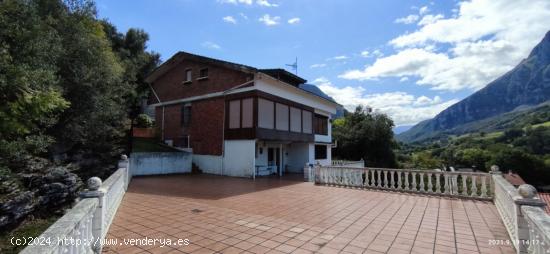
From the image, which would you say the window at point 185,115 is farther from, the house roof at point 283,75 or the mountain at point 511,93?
the mountain at point 511,93

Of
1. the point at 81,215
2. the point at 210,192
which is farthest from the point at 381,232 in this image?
the point at 210,192

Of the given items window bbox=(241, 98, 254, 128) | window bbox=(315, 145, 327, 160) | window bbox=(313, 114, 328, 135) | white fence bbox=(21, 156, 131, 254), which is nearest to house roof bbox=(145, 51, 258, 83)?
window bbox=(241, 98, 254, 128)

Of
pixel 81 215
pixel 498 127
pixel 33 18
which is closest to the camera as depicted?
pixel 81 215

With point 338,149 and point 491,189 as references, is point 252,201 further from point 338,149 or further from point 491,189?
point 338,149

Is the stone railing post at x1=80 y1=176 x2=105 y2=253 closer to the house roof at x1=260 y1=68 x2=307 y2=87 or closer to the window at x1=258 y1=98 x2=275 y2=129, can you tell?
the window at x1=258 y1=98 x2=275 y2=129

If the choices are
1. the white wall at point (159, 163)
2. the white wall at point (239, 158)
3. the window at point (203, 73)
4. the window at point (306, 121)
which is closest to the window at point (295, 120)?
the window at point (306, 121)

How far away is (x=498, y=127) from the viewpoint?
4459 inches

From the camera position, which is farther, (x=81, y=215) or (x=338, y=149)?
(x=338, y=149)

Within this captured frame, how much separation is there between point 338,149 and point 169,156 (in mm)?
21625

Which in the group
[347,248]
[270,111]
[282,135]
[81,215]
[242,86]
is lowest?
[347,248]

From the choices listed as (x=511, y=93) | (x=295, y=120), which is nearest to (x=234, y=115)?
(x=295, y=120)

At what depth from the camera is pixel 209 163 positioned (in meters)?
15.9

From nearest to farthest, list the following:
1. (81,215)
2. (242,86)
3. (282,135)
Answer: (81,215), (242,86), (282,135)

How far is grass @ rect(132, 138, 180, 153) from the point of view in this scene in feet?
51.8
